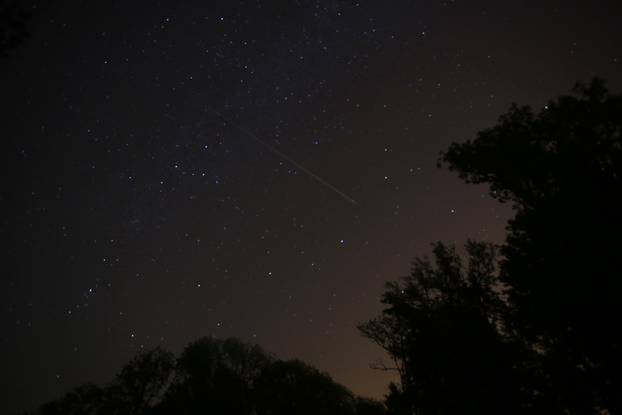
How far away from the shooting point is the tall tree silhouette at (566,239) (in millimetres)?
16750

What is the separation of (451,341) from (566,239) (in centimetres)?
1127

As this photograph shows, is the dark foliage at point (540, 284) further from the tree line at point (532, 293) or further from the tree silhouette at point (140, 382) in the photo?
the tree silhouette at point (140, 382)

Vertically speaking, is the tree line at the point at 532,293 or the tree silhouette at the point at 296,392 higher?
the tree line at the point at 532,293

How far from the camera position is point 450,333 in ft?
81.4

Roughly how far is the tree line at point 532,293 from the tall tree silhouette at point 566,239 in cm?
5

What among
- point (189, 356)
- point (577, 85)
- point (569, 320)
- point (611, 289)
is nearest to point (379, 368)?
point (569, 320)

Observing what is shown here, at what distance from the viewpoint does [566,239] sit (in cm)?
1759

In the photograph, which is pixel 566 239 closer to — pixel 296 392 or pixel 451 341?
pixel 451 341

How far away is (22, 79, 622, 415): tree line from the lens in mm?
17047

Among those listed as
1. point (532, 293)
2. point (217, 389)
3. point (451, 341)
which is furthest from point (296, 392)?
point (532, 293)

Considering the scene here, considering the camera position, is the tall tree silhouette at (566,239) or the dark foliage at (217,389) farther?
the dark foliage at (217,389)

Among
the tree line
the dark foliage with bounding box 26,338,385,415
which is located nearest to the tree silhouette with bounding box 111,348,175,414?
the dark foliage with bounding box 26,338,385,415

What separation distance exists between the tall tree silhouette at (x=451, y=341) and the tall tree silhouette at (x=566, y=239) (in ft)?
5.76

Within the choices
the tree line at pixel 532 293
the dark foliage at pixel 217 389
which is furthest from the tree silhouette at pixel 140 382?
the tree line at pixel 532 293
